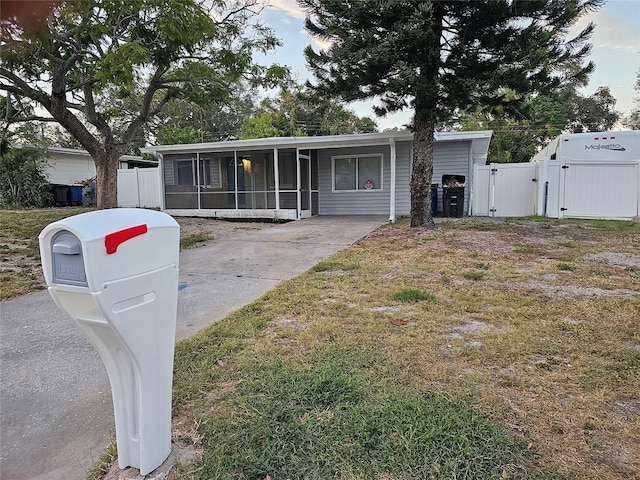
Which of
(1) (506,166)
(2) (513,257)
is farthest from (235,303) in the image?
(1) (506,166)

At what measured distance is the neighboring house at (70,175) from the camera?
17841mm

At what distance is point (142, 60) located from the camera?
7238 mm

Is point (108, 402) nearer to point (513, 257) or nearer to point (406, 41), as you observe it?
point (513, 257)

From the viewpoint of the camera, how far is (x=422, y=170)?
9.02m

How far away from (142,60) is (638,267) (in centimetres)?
833

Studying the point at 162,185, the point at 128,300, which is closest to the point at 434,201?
the point at 162,185

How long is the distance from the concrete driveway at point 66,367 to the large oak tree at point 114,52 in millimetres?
3766

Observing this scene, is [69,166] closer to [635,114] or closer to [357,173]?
[357,173]

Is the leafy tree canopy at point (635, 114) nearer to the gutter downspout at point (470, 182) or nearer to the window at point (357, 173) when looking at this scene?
the gutter downspout at point (470, 182)

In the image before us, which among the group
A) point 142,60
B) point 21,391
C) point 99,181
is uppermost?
point 142,60

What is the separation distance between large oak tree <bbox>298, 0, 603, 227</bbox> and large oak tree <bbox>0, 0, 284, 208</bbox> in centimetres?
231

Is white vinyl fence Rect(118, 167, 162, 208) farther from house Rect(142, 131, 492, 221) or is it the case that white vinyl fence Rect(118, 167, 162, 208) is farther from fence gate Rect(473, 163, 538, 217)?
fence gate Rect(473, 163, 538, 217)

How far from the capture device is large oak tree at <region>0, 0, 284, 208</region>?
23.3 feet

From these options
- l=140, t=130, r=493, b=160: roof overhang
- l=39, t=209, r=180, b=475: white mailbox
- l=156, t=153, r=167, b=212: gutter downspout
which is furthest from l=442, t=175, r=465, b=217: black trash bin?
l=39, t=209, r=180, b=475: white mailbox
